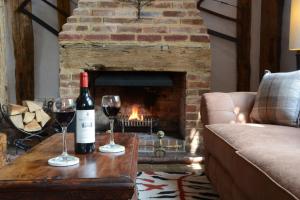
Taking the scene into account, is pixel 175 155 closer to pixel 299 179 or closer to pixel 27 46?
pixel 27 46

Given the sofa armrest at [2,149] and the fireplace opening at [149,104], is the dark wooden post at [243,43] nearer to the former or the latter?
the fireplace opening at [149,104]

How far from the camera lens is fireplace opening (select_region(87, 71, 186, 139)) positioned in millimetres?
3766

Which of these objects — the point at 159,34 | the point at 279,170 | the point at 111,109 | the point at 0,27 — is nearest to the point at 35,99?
the point at 0,27

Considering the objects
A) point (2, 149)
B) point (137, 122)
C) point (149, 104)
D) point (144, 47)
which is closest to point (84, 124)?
point (2, 149)

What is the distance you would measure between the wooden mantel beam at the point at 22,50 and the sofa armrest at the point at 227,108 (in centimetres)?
228

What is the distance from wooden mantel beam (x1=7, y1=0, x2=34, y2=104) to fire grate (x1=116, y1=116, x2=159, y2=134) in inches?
44.2

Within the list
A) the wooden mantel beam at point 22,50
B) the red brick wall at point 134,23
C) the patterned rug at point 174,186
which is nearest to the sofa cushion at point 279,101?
the patterned rug at point 174,186

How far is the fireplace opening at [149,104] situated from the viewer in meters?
3.77

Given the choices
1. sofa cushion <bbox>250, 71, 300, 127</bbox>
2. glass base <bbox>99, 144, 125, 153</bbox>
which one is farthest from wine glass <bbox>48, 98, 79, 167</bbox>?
sofa cushion <bbox>250, 71, 300, 127</bbox>

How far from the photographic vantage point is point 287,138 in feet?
5.87

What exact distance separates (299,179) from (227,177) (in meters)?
0.78

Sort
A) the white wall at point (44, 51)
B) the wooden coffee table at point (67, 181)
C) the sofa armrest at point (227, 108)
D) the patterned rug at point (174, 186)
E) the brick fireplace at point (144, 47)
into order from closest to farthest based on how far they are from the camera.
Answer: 1. the wooden coffee table at point (67, 181)
2. the patterned rug at point (174, 186)
3. the sofa armrest at point (227, 108)
4. the brick fireplace at point (144, 47)
5. the white wall at point (44, 51)

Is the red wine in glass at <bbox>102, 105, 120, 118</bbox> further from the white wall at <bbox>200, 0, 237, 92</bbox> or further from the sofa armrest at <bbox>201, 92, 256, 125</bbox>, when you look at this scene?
the white wall at <bbox>200, 0, 237, 92</bbox>

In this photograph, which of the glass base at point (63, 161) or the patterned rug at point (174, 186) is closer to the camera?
the glass base at point (63, 161)
